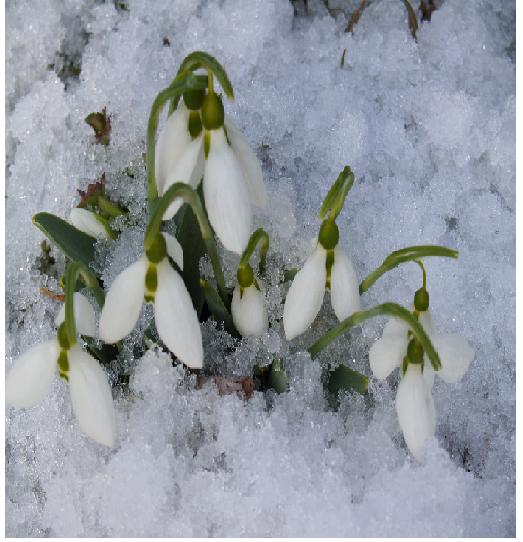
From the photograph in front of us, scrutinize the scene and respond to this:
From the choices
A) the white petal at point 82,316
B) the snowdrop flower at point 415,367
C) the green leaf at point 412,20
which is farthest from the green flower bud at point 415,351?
the green leaf at point 412,20

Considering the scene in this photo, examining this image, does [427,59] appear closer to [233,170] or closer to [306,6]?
[306,6]

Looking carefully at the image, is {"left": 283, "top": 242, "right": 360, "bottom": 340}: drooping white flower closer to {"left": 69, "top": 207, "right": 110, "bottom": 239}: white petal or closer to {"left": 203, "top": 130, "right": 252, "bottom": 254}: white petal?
{"left": 203, "top": 130, "right": 252, "bottom": 254}: white petal

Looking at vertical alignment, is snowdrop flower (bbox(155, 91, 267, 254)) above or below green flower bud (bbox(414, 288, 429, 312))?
above

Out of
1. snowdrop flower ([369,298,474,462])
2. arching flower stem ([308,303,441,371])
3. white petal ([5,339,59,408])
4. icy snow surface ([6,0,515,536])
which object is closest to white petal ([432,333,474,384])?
snowdrop flower ([369,298,474,462])

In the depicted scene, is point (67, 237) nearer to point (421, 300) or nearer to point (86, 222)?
point (86, 222)

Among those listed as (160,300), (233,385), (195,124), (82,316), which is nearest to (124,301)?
(160,300)

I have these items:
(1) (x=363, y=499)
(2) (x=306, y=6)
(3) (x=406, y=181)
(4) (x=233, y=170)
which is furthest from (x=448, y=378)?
(2) (x=306, y=6)
